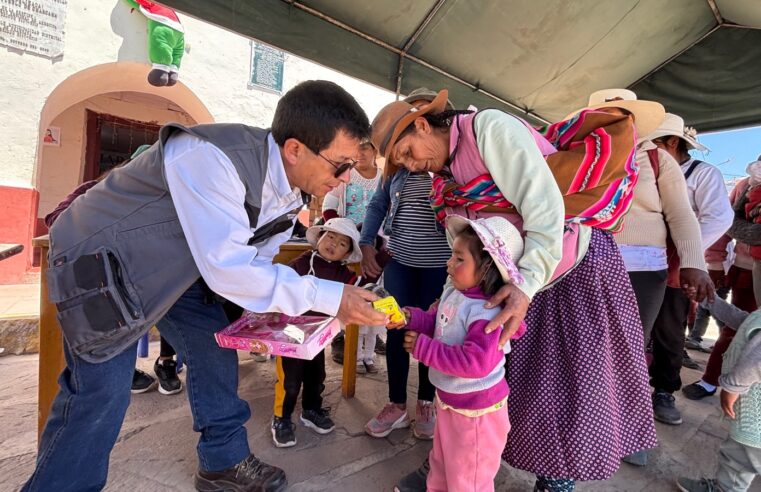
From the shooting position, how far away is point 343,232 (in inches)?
92.1

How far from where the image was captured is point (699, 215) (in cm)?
243

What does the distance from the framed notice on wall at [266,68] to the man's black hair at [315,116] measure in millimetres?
6332

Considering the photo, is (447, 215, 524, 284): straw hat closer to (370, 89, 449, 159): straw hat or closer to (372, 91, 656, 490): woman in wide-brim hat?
(372, 91, 656, 490): woman in wide-brim hat

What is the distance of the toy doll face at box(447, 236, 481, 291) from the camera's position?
4.68 ft

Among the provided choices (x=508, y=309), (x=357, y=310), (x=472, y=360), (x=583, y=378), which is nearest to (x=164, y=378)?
(x=357, y=310)

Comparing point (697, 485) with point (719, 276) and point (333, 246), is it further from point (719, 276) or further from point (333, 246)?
point (719, 276)

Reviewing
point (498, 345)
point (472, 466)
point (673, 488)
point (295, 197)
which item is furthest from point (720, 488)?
point (295, 197)

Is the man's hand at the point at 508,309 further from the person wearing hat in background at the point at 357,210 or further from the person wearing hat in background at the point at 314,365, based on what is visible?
the person wearing hat in background at the point at 357,210

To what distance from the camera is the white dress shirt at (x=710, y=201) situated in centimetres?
237

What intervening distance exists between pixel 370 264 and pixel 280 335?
3.57 feet

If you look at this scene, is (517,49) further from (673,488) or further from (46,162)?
(46,162)

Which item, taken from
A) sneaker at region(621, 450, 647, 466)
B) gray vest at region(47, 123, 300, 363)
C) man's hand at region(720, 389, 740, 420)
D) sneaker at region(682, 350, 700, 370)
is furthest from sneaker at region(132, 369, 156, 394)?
sneaker at region(682, 350, 700, 370)

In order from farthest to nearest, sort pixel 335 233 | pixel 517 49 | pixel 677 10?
pixel 517 49 < pixel 677 10 < pixel 335 233

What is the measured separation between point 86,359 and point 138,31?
6480 millimetres
